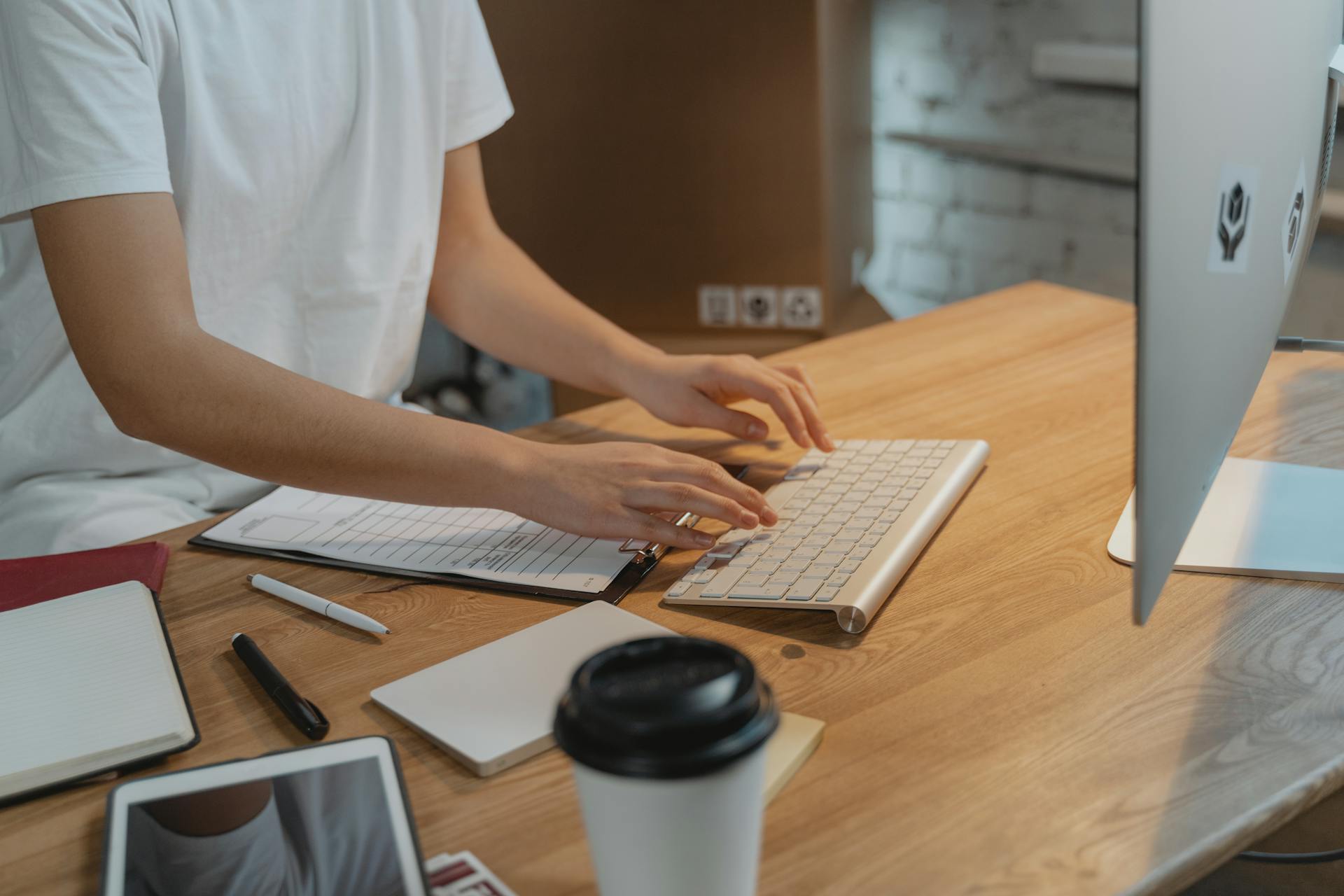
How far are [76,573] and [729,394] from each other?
53 cm

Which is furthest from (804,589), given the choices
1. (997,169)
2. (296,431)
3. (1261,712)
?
(997,169)

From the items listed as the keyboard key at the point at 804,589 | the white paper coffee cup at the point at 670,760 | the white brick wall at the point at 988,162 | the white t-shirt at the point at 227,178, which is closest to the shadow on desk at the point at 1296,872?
the keyboard key at the point at 804,589

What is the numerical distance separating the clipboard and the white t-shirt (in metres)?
0.22

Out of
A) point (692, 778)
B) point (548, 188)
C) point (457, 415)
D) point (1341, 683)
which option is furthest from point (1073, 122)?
point (692, 778)

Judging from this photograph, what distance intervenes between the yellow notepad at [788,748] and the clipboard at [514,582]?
0.61ft

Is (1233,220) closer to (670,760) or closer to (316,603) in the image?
(670,760)

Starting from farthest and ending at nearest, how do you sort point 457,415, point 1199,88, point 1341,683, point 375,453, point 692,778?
1. point 457,415
2. point 375,453
3. point 1341,683
4. point 1199,88
5. point 692,778

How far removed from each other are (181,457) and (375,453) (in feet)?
1.18

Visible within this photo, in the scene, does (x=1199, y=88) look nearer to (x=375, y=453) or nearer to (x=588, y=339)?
(x=375, y=453)

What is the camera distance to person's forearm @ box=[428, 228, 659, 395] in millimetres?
1133

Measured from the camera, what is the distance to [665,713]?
37cm

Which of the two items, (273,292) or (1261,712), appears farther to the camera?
(273,292)

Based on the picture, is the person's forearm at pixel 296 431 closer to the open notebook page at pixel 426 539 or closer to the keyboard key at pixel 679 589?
the open notebook page at pixel 426 539

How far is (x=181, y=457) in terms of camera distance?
1069mm
